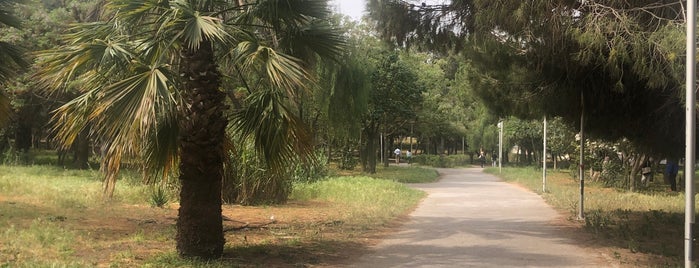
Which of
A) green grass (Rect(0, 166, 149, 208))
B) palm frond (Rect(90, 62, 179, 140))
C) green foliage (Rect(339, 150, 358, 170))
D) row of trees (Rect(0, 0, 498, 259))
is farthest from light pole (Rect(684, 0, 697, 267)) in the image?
green foliage (Rect(339, 150, 358, 170))

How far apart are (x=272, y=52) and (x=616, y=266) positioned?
5.37m

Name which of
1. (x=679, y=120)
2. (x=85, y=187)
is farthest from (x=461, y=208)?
(x=85, y=187)

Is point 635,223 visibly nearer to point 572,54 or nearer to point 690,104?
point 572,54

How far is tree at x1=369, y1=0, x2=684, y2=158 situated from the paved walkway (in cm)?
235

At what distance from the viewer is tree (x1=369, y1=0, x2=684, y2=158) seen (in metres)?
8.01

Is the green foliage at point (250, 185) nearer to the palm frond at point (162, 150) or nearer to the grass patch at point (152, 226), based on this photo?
the grass patch at point (152, 226)

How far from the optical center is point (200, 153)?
7969 millimetres

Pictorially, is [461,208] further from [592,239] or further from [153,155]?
[153,155]

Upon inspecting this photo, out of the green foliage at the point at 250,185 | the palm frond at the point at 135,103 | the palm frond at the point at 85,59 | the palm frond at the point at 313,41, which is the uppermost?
the palm frond at the point at 313,41

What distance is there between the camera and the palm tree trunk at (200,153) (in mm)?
7945

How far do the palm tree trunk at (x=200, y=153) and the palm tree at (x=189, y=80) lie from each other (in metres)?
0.01

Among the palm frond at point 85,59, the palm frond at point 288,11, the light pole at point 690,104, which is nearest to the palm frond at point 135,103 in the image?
the palm frond at point 85,59

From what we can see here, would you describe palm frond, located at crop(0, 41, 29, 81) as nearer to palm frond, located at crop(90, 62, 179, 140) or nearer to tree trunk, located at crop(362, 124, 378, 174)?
palm frond, located at crop(90, 62, 179, 140)

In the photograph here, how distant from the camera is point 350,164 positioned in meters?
36.0
